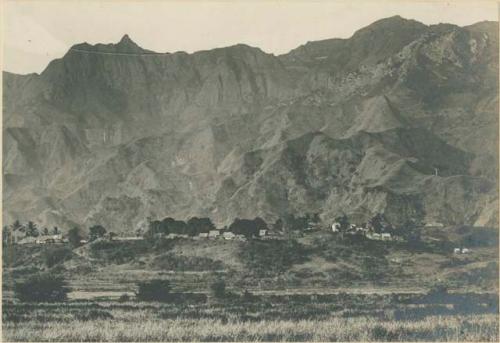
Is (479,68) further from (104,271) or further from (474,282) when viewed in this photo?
(104,271)

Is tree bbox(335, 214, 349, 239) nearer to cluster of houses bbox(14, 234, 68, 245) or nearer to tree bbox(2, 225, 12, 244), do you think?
cluster of houses bbox(14, 234, 68, 245)

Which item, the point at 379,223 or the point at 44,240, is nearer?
the point at 44,240

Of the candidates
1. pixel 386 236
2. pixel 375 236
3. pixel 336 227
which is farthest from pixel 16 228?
pixel 386 236

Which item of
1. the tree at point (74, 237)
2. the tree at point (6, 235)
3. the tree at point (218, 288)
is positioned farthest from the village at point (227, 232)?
the tree at point (218, 288)

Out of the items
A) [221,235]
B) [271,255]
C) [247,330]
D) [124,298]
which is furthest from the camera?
[221,235]

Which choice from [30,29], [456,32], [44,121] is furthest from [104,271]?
[456,32]

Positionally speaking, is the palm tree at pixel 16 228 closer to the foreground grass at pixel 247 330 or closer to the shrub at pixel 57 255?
the shrub at pixel 57 255

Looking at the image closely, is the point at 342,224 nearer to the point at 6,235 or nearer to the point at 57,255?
the point at 57,255
